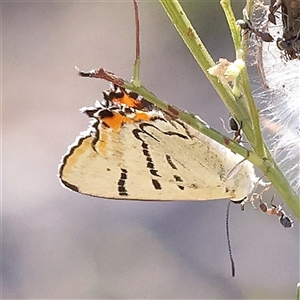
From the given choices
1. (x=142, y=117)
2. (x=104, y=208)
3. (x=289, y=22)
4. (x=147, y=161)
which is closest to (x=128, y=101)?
(x=142, y=117)

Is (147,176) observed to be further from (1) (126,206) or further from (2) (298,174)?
(1) (126,206)

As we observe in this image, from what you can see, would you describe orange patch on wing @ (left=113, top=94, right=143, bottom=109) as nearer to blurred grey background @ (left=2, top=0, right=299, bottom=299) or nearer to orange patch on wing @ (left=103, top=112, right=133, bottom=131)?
orange patch on wing @ (left=103, top=112, right=133, bottom=131)

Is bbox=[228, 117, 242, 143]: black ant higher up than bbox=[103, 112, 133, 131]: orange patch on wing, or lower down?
lower down

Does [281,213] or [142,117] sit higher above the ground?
[142,117]

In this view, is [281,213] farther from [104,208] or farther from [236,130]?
[104,208]

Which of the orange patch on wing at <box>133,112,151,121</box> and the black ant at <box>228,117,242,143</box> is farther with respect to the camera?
the orange patch on wing at <box>133,112,151,121</box>

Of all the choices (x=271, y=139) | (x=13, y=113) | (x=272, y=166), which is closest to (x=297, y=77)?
(x=271, y=139)

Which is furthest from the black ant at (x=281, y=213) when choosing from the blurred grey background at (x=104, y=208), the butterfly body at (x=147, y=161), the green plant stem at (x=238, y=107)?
the blurred grey background at (x=104, y=208)

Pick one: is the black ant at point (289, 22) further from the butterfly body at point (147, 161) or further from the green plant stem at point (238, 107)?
the butterfly body at point (147, 161)

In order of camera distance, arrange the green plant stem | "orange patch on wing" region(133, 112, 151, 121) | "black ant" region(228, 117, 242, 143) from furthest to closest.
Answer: "orange patch on wing" region(133, 112, 151, 121), "black ant" region(228, 117, 242, 143), the green plant stem

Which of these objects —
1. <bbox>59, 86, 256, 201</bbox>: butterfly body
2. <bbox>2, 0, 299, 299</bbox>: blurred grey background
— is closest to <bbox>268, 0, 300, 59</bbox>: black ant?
<bbox>59, 86, 256, 201</bbox>: butterfly body
